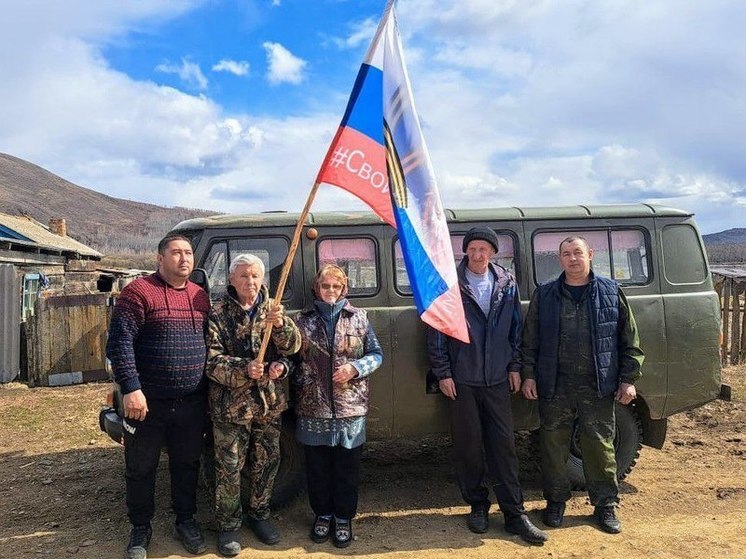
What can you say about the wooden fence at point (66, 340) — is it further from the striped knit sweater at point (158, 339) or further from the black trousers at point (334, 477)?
the black trousers at point (334, 477)

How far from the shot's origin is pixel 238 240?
461 cm

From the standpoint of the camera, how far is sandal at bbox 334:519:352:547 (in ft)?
13.5

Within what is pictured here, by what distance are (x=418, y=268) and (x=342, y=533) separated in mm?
2000

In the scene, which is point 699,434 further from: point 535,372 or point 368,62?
point 368,62

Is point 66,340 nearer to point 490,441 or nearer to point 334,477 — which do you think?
point 334,477

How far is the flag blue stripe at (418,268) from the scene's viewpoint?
12.6 feet

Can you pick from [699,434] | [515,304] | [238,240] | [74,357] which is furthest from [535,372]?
[74,357]

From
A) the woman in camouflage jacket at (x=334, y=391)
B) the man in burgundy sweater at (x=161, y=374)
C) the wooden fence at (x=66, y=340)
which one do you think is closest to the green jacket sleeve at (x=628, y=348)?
the woman in camouflage jacket at (x=334, y=391)

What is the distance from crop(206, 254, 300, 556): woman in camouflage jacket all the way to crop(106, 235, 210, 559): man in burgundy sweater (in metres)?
0.14

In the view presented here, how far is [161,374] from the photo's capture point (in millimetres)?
3771

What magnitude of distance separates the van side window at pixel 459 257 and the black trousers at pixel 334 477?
53.6 inches

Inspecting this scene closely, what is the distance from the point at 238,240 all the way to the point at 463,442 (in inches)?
93.1

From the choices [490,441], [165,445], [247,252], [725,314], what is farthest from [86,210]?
[490,441]

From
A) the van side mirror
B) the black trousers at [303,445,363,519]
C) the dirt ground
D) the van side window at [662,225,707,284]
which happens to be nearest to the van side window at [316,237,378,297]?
the van side mirror
